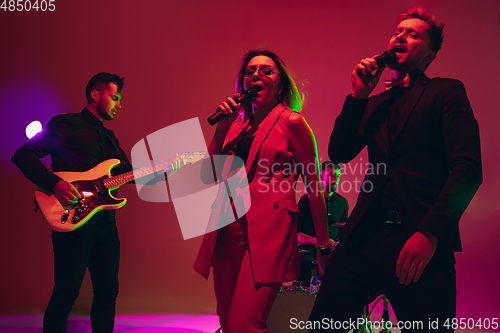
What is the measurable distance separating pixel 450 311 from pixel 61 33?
5082 millimetres

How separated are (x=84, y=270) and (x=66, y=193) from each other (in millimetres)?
529

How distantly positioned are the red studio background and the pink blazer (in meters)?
2.52

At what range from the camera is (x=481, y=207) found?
154 inches

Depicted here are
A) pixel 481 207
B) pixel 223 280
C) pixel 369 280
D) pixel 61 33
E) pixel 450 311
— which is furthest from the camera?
pixel 61 33

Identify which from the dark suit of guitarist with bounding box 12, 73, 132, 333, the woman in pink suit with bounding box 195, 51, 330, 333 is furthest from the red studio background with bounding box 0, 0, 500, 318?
the woman in pink suit with bounding box 195, 51, 330, 333

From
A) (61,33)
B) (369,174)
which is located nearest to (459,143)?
(369,174)

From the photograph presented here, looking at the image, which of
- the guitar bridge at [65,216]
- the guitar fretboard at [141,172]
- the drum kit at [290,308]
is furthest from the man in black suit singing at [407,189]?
the guitar bridge at [65,216]

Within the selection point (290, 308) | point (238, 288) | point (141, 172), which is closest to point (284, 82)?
point (238, 288)

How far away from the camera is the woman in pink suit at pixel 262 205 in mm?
1637

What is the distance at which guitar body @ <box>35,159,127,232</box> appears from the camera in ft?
7.98

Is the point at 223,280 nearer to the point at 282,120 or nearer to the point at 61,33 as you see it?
the point at 282,120

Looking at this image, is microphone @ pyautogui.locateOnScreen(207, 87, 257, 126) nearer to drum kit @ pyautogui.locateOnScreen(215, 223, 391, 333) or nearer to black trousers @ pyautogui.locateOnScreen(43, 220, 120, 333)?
black trousers @ pyautogui.locateOnScreen(43, 220, 120, 333)

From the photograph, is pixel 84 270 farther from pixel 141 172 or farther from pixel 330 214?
pixel 330 214

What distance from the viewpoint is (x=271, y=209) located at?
5.58 feet
